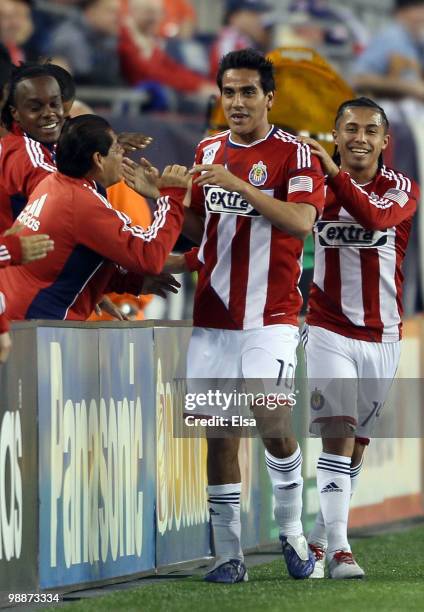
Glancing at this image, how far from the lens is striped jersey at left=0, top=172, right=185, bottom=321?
21.6 ft

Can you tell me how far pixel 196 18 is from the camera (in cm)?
1734

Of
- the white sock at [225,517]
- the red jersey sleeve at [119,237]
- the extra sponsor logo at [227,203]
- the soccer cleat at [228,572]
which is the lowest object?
the soccer cleat at [228,572]

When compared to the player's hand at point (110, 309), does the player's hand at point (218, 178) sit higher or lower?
higher

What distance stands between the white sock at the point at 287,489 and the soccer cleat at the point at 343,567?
238 mm

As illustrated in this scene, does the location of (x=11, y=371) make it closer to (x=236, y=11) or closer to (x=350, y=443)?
(x=350, y=443)

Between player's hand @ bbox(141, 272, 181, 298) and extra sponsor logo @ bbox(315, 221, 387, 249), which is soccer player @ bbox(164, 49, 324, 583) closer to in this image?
player's hand @ bbox(141, 272, 181, 298)

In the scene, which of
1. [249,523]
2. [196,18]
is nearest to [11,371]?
[249,523]

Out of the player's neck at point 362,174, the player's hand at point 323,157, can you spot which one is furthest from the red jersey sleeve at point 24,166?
the player's neck at point 362,174

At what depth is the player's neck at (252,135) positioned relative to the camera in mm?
6988

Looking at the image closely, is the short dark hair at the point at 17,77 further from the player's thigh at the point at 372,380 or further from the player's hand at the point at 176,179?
the player's thigh at the point at 372,380

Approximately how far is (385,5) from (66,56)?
8493mm

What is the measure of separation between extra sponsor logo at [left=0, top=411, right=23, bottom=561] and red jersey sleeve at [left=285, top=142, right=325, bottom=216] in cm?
151

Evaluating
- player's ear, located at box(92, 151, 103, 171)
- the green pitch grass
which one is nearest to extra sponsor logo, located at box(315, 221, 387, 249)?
player's ear, located at box(92, 151, 103, 171)

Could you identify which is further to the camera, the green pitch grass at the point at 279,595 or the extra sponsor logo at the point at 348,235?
the extra sponsor logo at the point at 348,235
